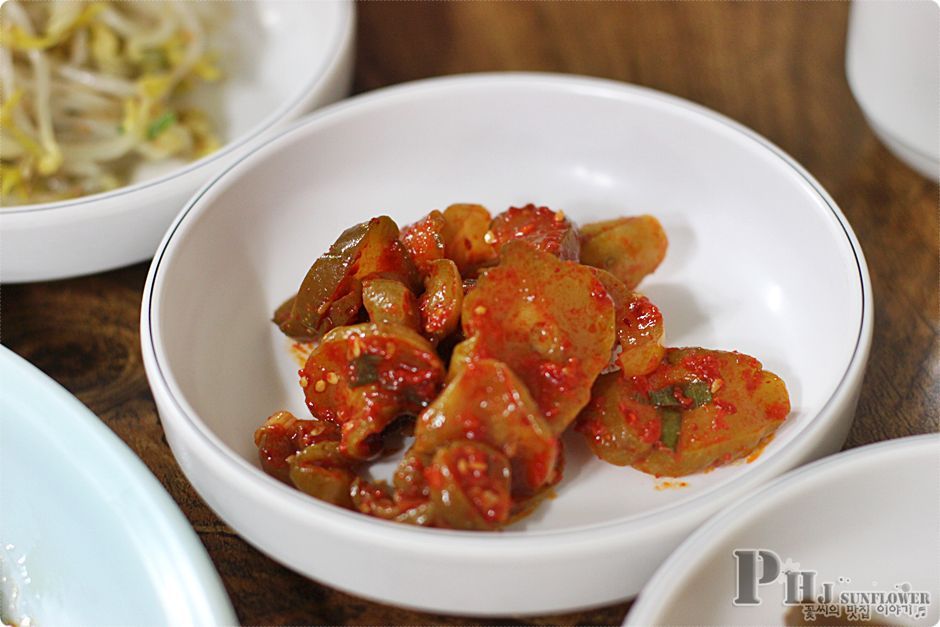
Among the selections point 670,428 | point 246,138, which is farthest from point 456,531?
point 246,138

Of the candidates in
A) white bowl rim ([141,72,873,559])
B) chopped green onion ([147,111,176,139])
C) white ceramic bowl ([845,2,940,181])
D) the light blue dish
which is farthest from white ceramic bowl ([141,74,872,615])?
chopped green onion ([147,111,176,139])

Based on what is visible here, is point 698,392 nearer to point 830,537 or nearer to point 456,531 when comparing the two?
point 830,537

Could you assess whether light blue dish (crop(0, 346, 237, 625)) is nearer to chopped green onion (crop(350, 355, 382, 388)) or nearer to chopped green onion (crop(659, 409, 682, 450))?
chopped green onion (crop(350, 355, 382, 388))

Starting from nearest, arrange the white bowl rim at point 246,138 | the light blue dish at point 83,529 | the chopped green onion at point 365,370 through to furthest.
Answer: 1. the light blue dish at point 83,529
2. the chopped green onion at point 365,370
3. the white bowl rim at point 246,138

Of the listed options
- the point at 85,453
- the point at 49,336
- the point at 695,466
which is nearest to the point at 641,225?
the point at 695,466

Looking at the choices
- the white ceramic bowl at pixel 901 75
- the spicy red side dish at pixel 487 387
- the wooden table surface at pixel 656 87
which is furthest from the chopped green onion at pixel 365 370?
the white ceramic bowl at pixel 901 75

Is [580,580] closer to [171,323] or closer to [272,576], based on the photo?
[272,576]

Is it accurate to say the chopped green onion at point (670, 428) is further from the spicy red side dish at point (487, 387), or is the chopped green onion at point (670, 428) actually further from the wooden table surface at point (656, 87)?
the wooden table surface at point (656, 87)
